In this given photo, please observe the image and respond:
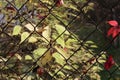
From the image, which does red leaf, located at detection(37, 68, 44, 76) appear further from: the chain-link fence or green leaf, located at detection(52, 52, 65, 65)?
green leaf, located at detection(52, 52, 65, 65)

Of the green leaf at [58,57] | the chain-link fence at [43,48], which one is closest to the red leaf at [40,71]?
the chain-link fence at [43,48]

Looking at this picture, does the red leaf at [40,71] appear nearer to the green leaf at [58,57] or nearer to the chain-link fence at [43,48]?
the chain-link fence at [43,48]

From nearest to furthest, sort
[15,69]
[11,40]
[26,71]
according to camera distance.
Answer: [26,71] → [15,69] → [11,40]

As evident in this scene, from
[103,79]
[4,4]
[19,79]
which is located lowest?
[103,79]

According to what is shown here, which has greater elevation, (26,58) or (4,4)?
(4,4)

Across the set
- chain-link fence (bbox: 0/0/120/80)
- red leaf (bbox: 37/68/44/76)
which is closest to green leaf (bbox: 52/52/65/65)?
chain-link fence (bbox: 0/0/120/80)

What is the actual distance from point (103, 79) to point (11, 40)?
253 cm

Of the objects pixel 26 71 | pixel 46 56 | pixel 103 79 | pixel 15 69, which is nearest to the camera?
pixel 46 56

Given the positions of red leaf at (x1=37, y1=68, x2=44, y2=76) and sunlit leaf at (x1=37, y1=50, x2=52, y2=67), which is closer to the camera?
sunlit leaf at (x1=37, y1=50, x2=52, y2=67)

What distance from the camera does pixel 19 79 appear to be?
5.59 feet

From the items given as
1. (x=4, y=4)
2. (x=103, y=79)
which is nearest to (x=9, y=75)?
(x=4, y=4)

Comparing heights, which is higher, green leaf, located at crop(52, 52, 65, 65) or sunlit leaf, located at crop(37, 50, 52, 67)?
→ sunlit leaf, located at crop(37, 50, 52, 67)

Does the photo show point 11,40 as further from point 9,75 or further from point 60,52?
point 60,52

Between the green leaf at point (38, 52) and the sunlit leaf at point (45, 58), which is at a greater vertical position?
the green leaf at point (38, 52)
